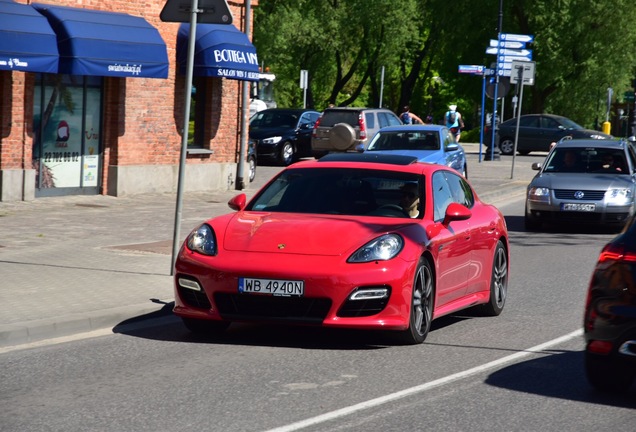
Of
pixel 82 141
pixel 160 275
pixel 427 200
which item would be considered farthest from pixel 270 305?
pixel 82 141

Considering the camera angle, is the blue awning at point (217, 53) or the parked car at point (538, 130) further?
the parked car at point (538, 130)

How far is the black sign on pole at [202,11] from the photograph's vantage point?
12805 mm

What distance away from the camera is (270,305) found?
371 inches

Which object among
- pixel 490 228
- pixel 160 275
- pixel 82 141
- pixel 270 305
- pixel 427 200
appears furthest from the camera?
pixel 82 141

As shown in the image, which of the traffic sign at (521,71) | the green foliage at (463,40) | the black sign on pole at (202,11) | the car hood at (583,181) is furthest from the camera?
the green foliage at (463,40)

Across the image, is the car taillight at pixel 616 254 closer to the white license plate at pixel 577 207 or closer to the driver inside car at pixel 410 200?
the driver inside car at pixel 410 200

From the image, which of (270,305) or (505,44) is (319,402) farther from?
(505,44)

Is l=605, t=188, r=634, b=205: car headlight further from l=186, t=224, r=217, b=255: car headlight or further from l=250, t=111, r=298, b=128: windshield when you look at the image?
l=250, t=111, r=298, b=128: windshield

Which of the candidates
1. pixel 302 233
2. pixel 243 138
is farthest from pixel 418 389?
pixel 243 138

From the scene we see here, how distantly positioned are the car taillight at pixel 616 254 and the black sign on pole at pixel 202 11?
6.01m

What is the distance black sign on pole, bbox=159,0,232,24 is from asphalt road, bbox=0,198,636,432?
337cm

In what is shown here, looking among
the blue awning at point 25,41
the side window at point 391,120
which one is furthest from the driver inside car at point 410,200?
the side window at point 391,120

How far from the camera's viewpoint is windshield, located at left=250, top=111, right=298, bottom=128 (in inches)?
1575

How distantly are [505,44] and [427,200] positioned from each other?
3195cm
